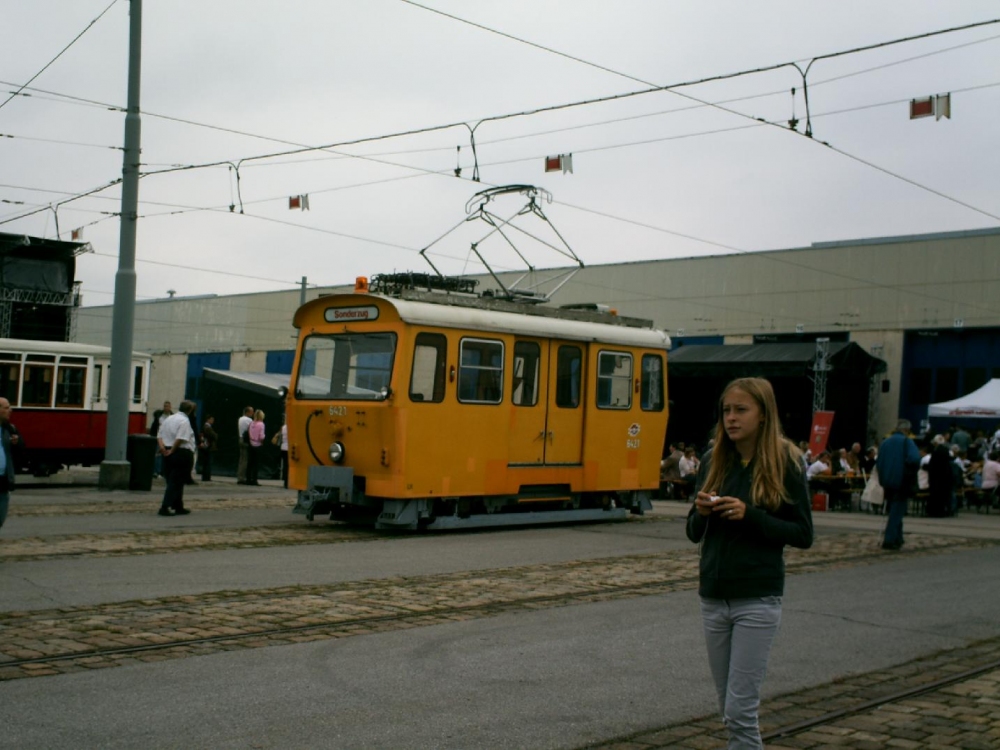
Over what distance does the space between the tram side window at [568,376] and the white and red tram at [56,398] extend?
11.4m

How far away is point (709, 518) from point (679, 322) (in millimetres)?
45065

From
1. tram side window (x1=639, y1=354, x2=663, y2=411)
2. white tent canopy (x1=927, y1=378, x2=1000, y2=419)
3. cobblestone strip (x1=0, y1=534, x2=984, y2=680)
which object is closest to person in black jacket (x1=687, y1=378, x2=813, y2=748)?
cobblestone strip (x1=0, y1=534, x2=984, y2=680)

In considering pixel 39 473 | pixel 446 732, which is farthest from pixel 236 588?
pixel 39 473

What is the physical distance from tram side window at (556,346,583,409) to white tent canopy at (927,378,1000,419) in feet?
49.3

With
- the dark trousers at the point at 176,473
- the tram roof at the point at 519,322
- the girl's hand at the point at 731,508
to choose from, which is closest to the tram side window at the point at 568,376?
the tram roof at the point at 519,322

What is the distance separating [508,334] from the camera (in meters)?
16.3

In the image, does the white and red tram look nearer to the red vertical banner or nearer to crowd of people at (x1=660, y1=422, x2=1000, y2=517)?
crowd of people at (x1=660, y1=422, x2=1000, y2=517)

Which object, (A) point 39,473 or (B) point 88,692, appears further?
(A) point 39,473

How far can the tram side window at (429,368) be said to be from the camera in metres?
15.2

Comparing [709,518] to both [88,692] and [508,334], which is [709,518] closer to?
[88,692]

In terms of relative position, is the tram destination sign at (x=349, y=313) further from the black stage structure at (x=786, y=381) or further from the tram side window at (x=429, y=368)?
the black stage structure at (x=786, y=381)

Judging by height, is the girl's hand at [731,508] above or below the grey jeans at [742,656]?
above

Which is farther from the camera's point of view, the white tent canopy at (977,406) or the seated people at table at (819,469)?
the white tent canopy at (977,406)

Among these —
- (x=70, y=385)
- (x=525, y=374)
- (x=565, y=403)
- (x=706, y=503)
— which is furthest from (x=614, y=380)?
(x=706, y=503)
